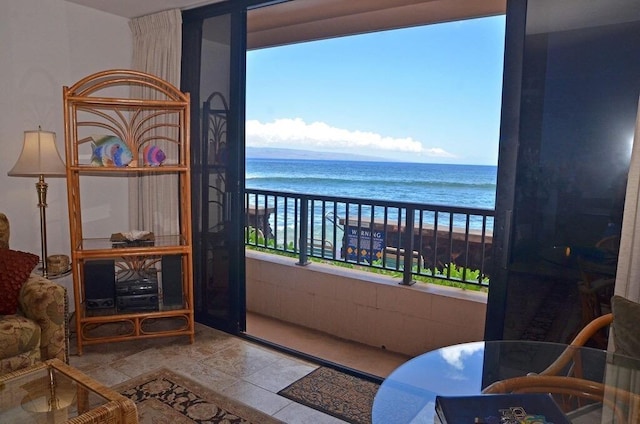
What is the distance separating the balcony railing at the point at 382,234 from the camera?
11.4ft

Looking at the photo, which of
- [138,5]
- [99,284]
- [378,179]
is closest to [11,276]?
[99,284]

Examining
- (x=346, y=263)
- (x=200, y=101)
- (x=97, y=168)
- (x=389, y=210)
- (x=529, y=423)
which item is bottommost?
(x=346, y=263)

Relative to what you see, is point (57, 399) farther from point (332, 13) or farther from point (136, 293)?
point (332, 13)

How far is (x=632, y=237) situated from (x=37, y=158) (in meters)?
3.22

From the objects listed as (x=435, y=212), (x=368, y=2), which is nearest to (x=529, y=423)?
(x=435, y=212)

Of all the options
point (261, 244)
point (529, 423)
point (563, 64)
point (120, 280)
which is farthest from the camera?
point (261, 244)

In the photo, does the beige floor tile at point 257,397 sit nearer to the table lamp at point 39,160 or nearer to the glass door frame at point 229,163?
the glass door frame at point 229,163

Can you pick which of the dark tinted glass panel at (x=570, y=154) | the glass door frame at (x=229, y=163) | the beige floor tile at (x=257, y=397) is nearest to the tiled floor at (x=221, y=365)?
the beige floor tile at (x=257, y=397)

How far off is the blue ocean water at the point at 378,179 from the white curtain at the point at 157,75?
26.1 feet

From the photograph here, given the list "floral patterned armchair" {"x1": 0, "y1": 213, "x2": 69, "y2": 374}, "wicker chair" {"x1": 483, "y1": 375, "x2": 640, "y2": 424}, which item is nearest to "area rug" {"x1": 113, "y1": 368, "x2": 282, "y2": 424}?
"floral patterned armchair" {"x1": 0, "y1": 213, "x2": 69, "y2": 374}

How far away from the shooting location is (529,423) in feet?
3.81

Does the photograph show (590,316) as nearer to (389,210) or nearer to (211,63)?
(389,210)

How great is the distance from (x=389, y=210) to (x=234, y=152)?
1.43 meters

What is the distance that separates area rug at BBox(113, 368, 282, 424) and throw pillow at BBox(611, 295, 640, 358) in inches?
59.8
